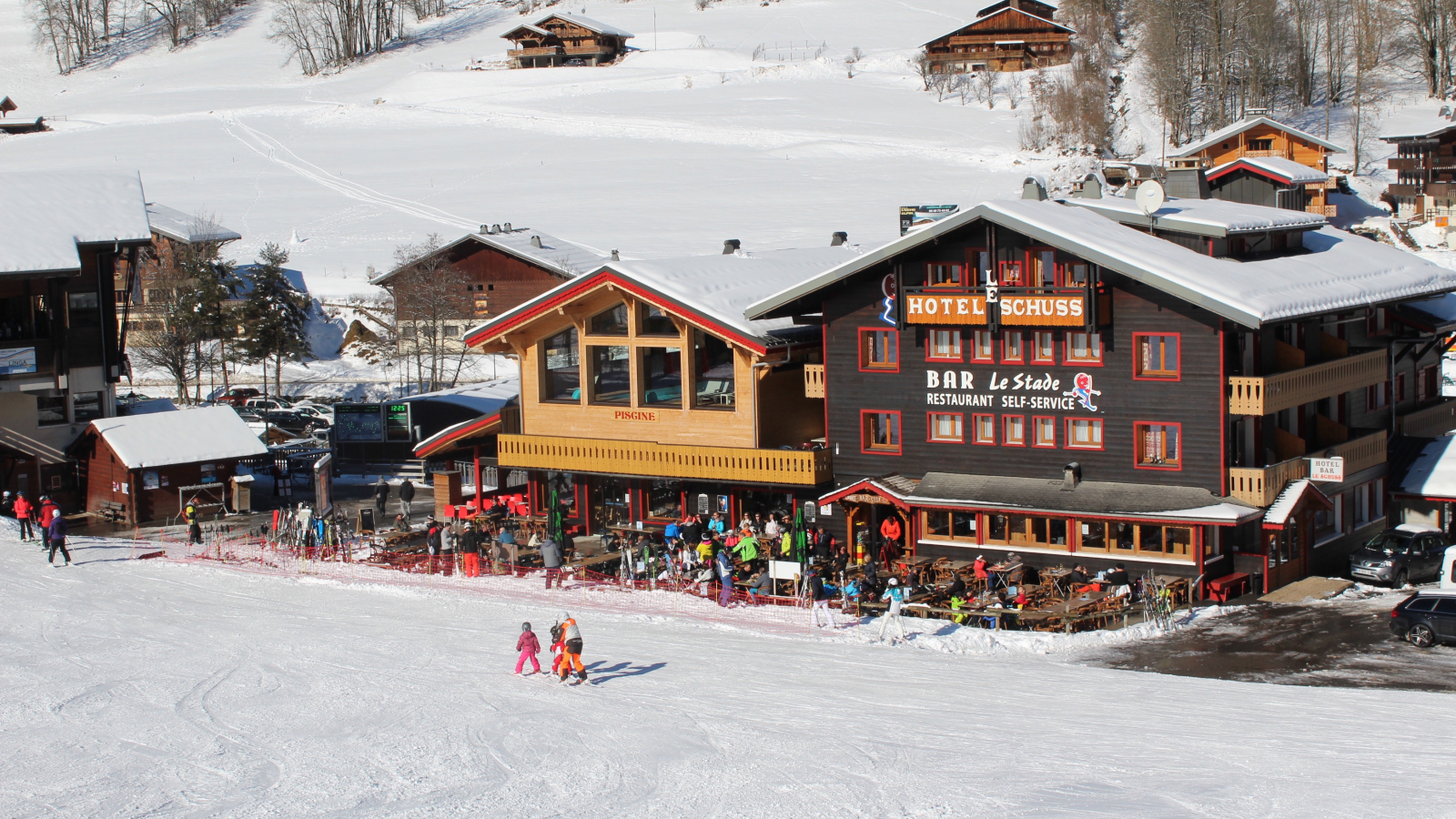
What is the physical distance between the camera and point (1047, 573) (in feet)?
96.4

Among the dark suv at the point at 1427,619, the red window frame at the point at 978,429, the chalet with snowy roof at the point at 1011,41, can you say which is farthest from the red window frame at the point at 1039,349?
the chalet with snowy roof at the point at 1011,41

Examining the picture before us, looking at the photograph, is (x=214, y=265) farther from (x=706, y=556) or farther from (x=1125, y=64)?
(x=1125, y=64)

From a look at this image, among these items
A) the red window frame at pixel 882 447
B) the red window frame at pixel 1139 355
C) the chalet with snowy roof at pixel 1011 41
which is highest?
the chalet with snowy roof at pixel 1011 41

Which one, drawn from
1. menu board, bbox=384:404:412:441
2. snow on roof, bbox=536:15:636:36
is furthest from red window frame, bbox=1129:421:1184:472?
snow on roof, bbox=536:15:636:36

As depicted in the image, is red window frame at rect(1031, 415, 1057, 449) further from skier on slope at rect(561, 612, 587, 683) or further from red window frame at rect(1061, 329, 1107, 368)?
skier on slope at rect(561, 612, 587, 683)

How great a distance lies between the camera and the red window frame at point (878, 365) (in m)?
32.9

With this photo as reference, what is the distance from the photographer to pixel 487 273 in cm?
6731

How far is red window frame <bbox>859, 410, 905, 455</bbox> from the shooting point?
3306cm

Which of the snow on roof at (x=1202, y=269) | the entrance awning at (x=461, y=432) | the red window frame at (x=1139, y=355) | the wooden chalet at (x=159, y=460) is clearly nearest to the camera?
the snow on roof at (x=1202, y=269)

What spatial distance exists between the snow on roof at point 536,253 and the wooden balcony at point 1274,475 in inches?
1455

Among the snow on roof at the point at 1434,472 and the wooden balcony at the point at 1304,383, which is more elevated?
the wooden balcony at the point at 1304,383

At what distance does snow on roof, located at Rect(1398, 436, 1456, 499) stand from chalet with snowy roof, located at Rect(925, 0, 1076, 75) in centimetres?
8525

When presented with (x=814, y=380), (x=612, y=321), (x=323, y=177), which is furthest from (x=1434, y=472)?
(x=323, y=177)

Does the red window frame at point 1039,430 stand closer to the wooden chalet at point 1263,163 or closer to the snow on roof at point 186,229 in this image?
the wooden chalet at point 1263,163
